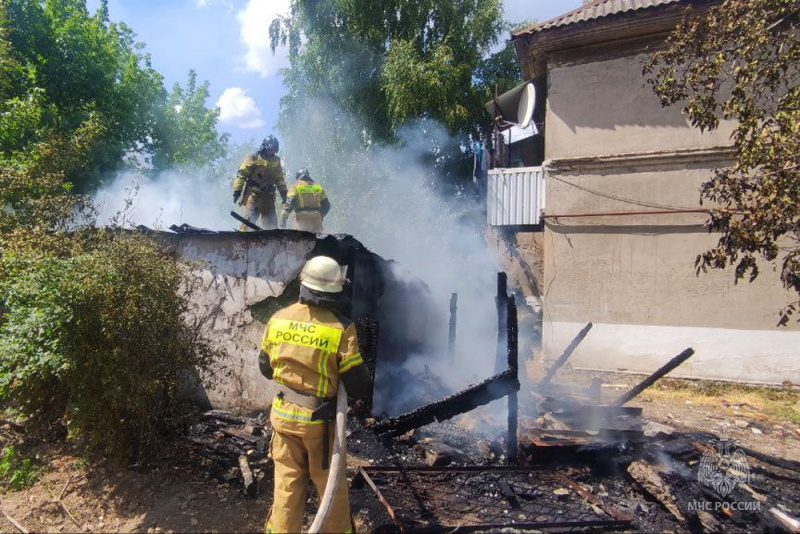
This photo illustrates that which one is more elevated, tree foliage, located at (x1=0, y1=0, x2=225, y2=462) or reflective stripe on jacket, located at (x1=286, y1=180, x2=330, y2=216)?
reflective stripe on jacket, located at (x1=286, y1=180, x2=330, y2=216)

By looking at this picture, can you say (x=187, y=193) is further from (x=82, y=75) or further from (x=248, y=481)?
(x=248, y=481)

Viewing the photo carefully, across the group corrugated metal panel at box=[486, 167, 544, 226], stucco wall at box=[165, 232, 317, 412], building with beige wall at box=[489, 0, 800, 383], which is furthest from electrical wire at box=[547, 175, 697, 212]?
stucco wall at box=[165, 232, 317, 412]

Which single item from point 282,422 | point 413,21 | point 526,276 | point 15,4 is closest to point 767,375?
point 526,276

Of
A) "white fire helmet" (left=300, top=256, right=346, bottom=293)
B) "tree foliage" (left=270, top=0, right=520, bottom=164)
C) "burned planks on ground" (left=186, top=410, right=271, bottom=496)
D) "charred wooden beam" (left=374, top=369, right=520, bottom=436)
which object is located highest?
"tree foliage" (left=270, top=0, right=520, bottom=164)

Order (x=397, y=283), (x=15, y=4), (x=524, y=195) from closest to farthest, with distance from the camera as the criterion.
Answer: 1. (x=397, y=283)
2. (x=524, y=195)
3. (x=15, y=4)

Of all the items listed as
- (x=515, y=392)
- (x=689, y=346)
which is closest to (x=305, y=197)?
(x=515, y=392)

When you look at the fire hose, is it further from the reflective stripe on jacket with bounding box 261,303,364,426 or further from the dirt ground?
the dirt ground

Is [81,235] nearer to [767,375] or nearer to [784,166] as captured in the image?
[784,166]

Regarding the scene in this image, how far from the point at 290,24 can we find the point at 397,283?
46.2 feet

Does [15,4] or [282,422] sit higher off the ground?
[15,4]

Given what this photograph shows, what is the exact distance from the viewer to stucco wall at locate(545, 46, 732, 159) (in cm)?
864

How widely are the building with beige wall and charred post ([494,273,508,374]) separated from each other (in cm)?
448

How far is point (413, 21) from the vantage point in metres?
16.3

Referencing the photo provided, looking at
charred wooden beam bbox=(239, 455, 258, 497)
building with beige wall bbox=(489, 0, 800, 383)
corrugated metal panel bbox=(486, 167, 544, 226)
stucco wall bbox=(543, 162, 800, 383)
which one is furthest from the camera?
corrugated metal panel bbox=(486, 167, 544, 226)
